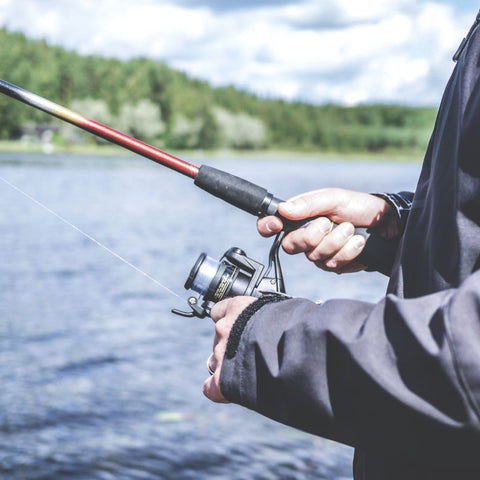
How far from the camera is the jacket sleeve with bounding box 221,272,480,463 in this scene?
118 centimetres

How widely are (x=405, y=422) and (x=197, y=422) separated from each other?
4385mm

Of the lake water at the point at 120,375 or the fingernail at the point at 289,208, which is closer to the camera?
the fingernail at the point at 289,208

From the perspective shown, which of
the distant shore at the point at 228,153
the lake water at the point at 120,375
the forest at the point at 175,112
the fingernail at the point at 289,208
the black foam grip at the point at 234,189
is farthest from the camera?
the forest at the point at 175,112

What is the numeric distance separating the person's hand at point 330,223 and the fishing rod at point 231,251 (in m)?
0.03

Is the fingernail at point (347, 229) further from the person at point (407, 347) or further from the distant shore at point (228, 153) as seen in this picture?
the distant shore at point (228, 153)

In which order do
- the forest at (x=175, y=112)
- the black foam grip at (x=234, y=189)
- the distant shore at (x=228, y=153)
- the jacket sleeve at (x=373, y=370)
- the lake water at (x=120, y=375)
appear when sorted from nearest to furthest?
the jacket sleeve at (x=373, y=370) → the black foam grip at (x=234, y=189) → the lake water at (x=120, y=375) → the distant shore at (x=228, y=153) → the forest at (x=175, y=112)

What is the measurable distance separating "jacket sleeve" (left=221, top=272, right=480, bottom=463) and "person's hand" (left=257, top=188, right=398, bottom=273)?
0.54m

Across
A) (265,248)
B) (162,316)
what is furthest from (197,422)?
(265,248)

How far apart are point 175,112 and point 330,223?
84.3 m

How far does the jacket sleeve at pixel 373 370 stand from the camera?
1182 mm

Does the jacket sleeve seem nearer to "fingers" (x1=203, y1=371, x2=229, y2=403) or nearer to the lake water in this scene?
"fingers" (x1=203, y1=371, x2=229, y2=403)

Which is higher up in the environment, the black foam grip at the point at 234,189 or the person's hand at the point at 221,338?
the black foam grip at the point at 234,189

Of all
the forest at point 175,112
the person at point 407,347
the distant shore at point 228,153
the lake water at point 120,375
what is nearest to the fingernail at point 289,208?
the person at point 407,347

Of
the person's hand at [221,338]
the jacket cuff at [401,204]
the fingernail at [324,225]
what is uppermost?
the jacket cuff at [401,204]
